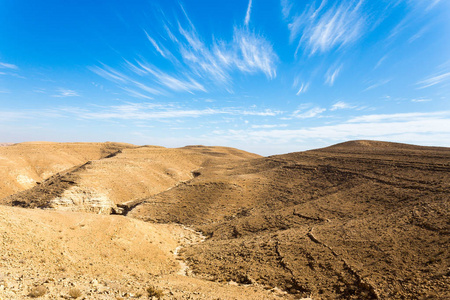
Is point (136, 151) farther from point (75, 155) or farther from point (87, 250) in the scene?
point (87, 250)

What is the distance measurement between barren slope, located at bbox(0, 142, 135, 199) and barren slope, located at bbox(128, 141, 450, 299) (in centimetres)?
2627

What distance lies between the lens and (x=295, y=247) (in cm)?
1380

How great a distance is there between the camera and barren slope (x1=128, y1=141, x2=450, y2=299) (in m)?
10.4

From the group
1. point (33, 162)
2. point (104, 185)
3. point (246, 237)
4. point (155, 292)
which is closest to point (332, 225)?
point (246, 237)

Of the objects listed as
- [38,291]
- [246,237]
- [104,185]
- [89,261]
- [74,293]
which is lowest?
[246,237]

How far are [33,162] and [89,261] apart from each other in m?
46.4

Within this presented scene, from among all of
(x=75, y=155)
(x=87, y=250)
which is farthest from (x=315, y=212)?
(x=75, y=155)

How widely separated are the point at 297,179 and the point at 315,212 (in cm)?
1068

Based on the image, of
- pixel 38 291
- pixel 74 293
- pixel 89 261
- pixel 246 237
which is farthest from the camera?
pixel 246 237

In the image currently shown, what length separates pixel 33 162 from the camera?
4553cm

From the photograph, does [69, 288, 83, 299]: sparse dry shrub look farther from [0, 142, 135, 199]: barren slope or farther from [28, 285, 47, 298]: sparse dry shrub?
[0, 142, 135, 199]: barren slope

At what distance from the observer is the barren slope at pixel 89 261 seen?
7644 millimetres

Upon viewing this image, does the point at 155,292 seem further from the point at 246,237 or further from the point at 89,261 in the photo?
the point at 246,237

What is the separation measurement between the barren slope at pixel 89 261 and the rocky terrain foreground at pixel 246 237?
67 mm
